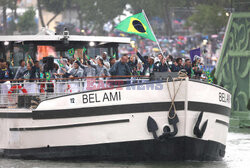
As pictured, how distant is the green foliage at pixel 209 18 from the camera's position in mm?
65812

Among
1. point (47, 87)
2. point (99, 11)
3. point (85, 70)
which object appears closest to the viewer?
point (47, 87)

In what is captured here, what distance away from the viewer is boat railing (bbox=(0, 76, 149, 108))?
681 inches

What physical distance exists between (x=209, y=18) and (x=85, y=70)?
49.6 m

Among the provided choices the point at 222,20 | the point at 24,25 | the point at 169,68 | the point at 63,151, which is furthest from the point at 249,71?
the point at 24,25

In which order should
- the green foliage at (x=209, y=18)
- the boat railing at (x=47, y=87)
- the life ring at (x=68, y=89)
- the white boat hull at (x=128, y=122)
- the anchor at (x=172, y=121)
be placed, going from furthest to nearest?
the green foliage at (x=209, y=18) < the life ring at (x=68, y=89) < the boat railing at (x=47, y=87) < the white boat hull at (x=128, y=122) < the anchor at (x=172, y=121)

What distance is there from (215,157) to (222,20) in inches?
1984

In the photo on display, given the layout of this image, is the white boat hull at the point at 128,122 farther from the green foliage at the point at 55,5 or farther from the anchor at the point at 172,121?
the green foliage at the point at 55,5

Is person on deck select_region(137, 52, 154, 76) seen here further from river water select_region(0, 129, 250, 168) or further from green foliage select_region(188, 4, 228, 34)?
green foliage select_region(188, 4, 228, 34)

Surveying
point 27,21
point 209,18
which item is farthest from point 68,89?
Answer: point 27,21

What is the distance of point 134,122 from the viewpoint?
52.4ft

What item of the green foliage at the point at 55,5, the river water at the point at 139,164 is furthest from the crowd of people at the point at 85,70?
the green foliage at the point at 55,5

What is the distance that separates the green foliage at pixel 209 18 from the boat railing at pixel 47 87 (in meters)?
47.2

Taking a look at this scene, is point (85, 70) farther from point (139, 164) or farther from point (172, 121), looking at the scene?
point (172, 121)

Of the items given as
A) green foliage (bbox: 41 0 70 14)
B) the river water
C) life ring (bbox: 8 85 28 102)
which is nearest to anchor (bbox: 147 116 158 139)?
the river water
